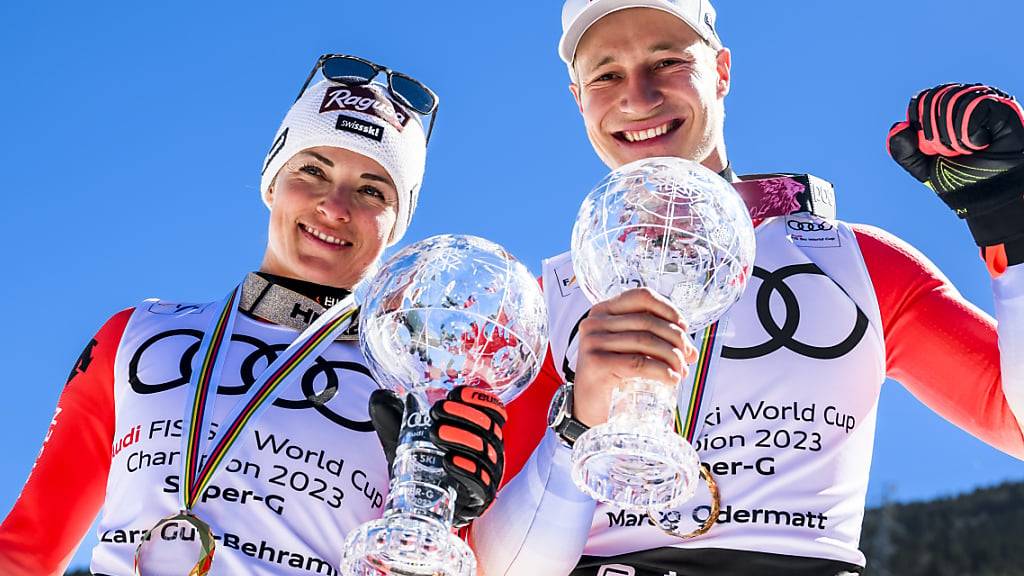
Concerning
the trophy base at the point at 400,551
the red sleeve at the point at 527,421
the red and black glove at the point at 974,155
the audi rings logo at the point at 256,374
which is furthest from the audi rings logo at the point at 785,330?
the trophy base at the point at 400,551

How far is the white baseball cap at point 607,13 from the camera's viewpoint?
4.32 meters

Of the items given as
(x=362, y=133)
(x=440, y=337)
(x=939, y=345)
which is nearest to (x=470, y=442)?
(x=440, y=337)

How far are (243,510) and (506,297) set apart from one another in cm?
135

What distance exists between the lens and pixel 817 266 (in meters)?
4.00

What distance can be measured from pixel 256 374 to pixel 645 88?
152 centimetres

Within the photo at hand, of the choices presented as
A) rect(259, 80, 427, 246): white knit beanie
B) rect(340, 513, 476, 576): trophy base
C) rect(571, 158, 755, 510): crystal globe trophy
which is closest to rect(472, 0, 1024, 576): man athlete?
rect(571, 158, 755, 510): crystal globe trophy

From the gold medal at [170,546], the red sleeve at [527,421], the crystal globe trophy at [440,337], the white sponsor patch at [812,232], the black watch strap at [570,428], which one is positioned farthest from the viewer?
the white sponsor patch at [812,232]

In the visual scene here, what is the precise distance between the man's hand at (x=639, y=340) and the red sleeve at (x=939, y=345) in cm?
132

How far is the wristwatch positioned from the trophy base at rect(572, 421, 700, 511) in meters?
0.34

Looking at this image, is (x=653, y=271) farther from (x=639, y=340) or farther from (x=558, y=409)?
(x=558, y=409)

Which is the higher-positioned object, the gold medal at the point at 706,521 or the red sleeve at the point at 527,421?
the red sleeve at the point at 527,421

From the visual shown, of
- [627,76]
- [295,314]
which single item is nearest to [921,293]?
[627,76]

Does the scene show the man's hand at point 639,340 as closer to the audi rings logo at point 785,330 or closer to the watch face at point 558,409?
the watch face at point 558,409

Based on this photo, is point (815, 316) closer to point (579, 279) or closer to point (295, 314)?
point (579, 279)
